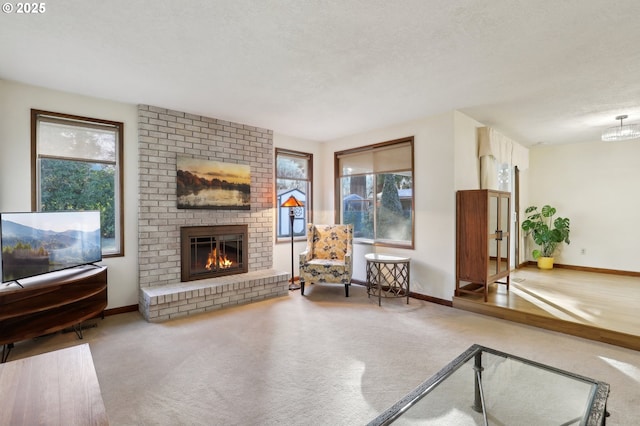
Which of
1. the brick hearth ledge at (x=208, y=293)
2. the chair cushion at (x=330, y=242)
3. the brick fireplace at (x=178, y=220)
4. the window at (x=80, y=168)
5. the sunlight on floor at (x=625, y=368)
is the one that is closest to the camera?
the sunlight on floor at (x=625, y=368)

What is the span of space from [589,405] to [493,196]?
2932 millimetres

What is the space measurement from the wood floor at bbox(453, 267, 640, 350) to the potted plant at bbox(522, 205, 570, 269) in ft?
2.58

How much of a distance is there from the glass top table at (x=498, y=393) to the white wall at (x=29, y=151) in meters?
3.59

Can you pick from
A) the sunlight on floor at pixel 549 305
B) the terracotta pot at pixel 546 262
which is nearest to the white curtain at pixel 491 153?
the sunlight on floor at pixel 549 305

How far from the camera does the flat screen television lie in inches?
105

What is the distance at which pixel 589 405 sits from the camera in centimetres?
148

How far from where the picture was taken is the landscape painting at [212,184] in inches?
160

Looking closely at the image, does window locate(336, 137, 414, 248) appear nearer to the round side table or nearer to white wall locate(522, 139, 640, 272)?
the round side table

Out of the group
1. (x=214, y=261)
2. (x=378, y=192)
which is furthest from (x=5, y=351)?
(x=378, y=192)

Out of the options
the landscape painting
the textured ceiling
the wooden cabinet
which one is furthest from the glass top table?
the landscape painting

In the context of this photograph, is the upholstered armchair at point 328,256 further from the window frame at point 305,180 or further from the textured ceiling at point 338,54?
the textured ceiling at point 338,54

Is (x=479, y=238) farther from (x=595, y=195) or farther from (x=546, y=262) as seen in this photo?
(x=595, y=195)

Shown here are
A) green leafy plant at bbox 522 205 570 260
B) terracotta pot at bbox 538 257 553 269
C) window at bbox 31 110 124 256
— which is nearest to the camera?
window at bbox 31 110 124 256

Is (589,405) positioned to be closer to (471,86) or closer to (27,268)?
(471,86)
